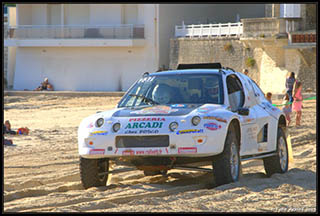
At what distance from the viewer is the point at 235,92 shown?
444 inches

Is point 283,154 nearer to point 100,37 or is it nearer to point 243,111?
point 243,111

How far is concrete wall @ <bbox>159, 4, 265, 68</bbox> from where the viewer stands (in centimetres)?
4341

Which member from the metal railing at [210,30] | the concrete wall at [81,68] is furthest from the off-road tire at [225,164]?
the concrete wall at [81,68]

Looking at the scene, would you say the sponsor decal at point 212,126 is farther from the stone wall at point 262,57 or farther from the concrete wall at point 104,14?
the concrete wall at point 104,14

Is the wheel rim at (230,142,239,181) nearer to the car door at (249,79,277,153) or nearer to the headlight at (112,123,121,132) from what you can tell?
the car door at (249,79,277,153)

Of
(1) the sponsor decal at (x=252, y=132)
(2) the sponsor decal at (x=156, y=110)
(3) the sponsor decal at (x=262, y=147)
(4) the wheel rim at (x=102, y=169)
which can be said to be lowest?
(4) the wheel rim at (x=102, y=169)

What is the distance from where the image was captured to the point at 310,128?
777 inches

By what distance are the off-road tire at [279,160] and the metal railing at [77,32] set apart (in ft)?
104

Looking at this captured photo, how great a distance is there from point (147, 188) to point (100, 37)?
3434cm

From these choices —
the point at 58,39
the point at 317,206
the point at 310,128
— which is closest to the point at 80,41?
the point at 58,39

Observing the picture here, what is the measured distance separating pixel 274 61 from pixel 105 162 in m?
26.5

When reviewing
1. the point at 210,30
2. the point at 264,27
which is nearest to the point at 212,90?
the point at 264,27

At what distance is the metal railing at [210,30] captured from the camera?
125 feet

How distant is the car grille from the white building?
33648mm
